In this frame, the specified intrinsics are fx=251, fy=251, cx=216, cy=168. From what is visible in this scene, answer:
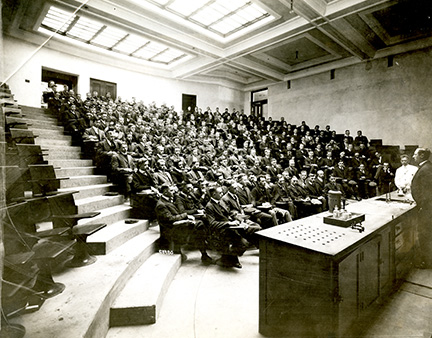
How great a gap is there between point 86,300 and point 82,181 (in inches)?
140

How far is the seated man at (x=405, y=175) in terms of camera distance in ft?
15.8

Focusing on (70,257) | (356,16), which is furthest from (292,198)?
(356,16)

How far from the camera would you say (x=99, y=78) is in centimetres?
1406

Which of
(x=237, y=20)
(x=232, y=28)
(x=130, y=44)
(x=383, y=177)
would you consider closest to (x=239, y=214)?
Answer: (x=383, y=177)

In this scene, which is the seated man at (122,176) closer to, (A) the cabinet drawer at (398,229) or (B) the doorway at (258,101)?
(A) the cabinet drawer at (398,229)

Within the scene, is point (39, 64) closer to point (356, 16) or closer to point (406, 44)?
point (356, 16)

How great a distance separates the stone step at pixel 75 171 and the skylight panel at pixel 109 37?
27.2ft

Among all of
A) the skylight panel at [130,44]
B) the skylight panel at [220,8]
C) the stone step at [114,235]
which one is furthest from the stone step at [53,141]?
the skylight panel at [130,44]

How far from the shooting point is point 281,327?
232 centimetres

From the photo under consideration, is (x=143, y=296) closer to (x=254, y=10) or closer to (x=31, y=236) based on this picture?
(x=31, y=236)

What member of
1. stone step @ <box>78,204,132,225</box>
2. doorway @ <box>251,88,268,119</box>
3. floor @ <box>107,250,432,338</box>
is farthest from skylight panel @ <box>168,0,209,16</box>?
doorway @ <box>251,88,268,119</box>

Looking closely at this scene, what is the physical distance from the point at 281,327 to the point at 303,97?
51.0 ft

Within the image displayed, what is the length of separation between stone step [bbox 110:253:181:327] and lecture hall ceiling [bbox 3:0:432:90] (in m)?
8.28

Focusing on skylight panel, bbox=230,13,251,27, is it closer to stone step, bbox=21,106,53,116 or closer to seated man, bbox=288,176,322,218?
seated man, bbox=288,176,322,218
